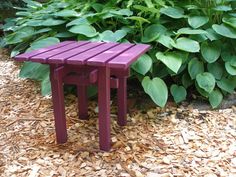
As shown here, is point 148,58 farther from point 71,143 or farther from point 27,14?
point 27,14

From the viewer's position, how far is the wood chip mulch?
5.30 ft

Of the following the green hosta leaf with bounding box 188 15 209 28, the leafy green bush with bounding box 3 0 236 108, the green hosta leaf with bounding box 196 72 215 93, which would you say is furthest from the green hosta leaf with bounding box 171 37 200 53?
the green hosta leaf with bounding box 196 72 215 93

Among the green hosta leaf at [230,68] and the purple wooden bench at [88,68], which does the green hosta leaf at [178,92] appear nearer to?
the green hosta leaf at [230,68]

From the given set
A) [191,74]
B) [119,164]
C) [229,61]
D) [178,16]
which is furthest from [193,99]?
[119,164]

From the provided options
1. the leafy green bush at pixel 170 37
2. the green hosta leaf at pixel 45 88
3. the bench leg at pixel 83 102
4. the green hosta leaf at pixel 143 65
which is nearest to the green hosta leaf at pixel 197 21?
the leafy green bush at pixel 170 37

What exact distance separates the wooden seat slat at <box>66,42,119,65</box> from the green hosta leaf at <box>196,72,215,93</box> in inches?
27.4

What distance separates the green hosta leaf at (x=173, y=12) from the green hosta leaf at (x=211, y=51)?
0.28m

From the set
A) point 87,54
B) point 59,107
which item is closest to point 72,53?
point 87,54

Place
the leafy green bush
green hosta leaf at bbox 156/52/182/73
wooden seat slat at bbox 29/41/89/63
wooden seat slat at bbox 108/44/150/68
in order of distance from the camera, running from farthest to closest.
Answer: the leafy green bush < green hosta leaf at bbox 156/52/182/73 < wooden seat slat at bbox 29/41/89/63 < wooden seat slat at bbox 108/44/150/68

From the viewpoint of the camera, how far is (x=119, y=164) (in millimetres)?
1651

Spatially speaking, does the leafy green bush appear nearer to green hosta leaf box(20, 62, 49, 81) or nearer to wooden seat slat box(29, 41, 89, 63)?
green hosta leaf box(20, 62, 49, 81)

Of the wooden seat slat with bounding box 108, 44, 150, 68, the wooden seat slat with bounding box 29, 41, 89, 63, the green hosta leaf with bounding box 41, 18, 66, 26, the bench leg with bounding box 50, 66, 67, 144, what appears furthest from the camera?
the green hosta leaf with bounding box 41, 18, 66, 26

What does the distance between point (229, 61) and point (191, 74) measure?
32 centimetres

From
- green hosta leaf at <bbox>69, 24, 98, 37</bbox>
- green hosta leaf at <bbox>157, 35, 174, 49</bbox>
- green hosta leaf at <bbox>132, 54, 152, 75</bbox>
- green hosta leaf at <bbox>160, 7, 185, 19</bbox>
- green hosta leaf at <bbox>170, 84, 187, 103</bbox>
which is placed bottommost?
green hosta leaf at <bbox>170, 84, 187, 103</bbox>
